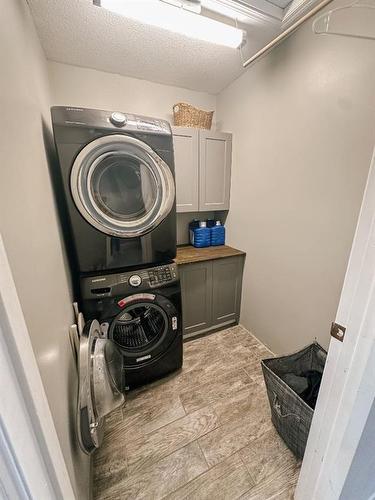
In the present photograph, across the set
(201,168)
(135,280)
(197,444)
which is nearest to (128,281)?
(135,280)

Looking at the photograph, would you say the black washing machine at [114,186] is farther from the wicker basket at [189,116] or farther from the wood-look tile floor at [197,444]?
the wood-look tile floor at [197,444]

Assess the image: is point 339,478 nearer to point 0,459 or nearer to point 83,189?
point 0,459

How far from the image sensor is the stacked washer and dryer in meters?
1.10

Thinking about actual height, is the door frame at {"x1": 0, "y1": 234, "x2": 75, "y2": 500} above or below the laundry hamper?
above

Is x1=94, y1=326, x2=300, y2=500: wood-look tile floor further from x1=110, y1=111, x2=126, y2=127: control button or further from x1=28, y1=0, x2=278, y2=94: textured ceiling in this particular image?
x1=28, y1=0, x2=278, y2=94: textured ceiling

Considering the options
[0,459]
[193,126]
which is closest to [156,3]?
[193,126]

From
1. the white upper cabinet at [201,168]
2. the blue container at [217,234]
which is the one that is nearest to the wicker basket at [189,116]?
the white upper cabinet at [201,168]

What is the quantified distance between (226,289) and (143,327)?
3.15ft

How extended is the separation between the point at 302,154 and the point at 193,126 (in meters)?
1.02

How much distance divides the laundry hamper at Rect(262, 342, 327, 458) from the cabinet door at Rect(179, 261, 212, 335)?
840 millimetres

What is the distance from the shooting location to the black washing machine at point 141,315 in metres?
1.27

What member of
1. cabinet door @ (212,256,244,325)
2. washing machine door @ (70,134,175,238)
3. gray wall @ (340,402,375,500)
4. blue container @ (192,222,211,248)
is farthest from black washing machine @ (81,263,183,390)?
gray wall @ (340,402,375,500)

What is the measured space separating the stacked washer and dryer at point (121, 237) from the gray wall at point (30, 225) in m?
0.16

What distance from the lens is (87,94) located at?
70.5 inches
